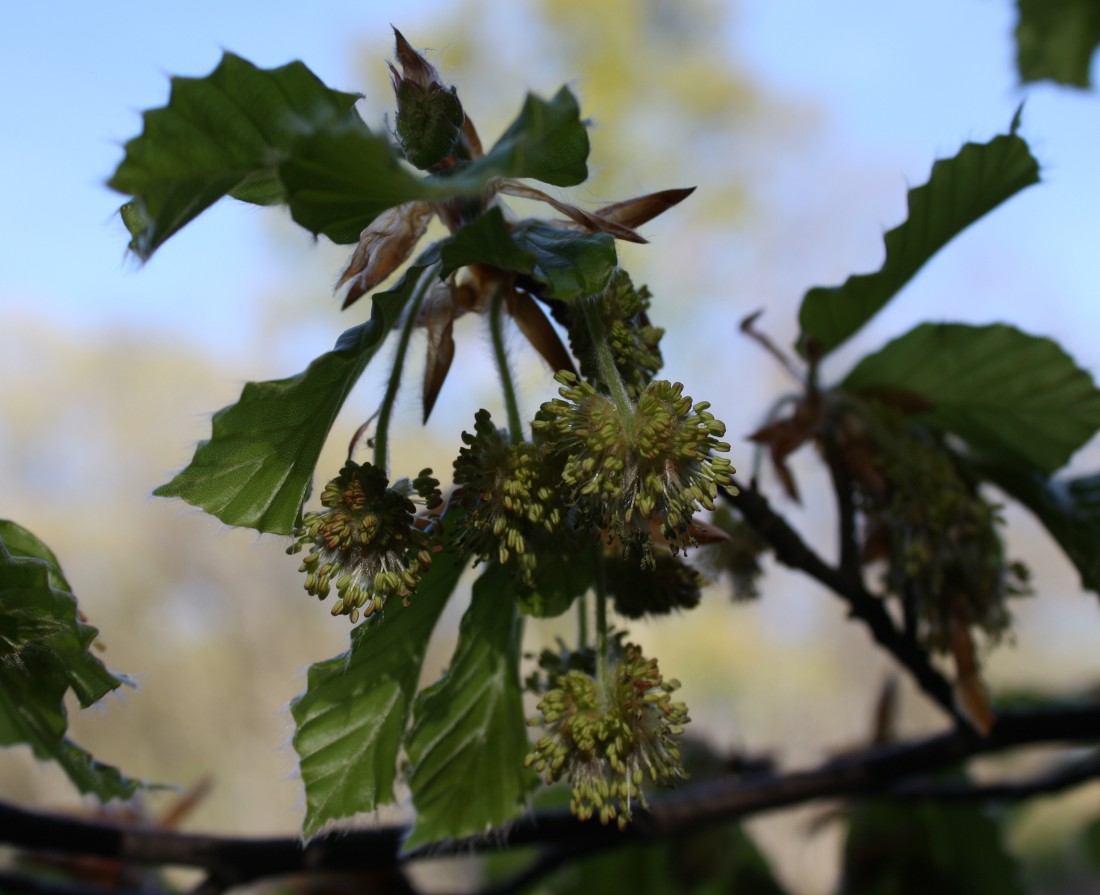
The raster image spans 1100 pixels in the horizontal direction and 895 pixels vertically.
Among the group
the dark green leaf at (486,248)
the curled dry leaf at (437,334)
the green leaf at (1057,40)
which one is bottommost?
the dark green leaf at (486,248)

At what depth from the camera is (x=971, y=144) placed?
0.89 metres

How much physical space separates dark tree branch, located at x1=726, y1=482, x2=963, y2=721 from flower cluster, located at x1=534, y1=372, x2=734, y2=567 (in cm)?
19

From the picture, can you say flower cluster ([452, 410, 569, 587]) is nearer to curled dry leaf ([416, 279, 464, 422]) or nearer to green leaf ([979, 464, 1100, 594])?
curled dry leaf ([416, 279, 464, 422])

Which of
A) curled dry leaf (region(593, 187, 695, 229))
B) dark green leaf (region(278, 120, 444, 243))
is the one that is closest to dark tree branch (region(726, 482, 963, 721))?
curled dry leaf (region(593, 187, 695, 229))

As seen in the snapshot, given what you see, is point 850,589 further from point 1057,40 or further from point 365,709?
point 1057,40

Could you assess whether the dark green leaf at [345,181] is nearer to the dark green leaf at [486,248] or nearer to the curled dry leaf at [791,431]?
the dark green leaf at [486,248]

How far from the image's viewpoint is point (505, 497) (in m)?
0.70

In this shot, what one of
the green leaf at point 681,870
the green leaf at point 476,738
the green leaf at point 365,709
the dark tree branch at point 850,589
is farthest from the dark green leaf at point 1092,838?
the green leaf at point 365,709

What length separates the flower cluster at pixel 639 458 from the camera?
0.68m

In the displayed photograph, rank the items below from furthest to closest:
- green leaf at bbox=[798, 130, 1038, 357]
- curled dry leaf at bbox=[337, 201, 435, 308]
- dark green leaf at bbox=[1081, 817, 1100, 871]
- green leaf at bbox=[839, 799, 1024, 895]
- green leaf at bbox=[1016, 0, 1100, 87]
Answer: dark green leaf at bbox=[1081, 817, 1100, 871], green leaf at bbox=[839, 799, 1024, 895], green leaf at bbox=[1016, 0, 1100, 87], green leaf at bbox=[798, 130, 1038, 357], curled dry leaf at bbox=[337, 201, 435, 308]

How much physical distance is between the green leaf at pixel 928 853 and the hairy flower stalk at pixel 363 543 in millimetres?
1213

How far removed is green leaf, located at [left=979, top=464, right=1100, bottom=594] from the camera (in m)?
1.09

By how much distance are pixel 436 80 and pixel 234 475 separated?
312 millimetres

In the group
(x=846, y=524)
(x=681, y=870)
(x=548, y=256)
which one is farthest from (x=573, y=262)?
(x=681, y=870)
